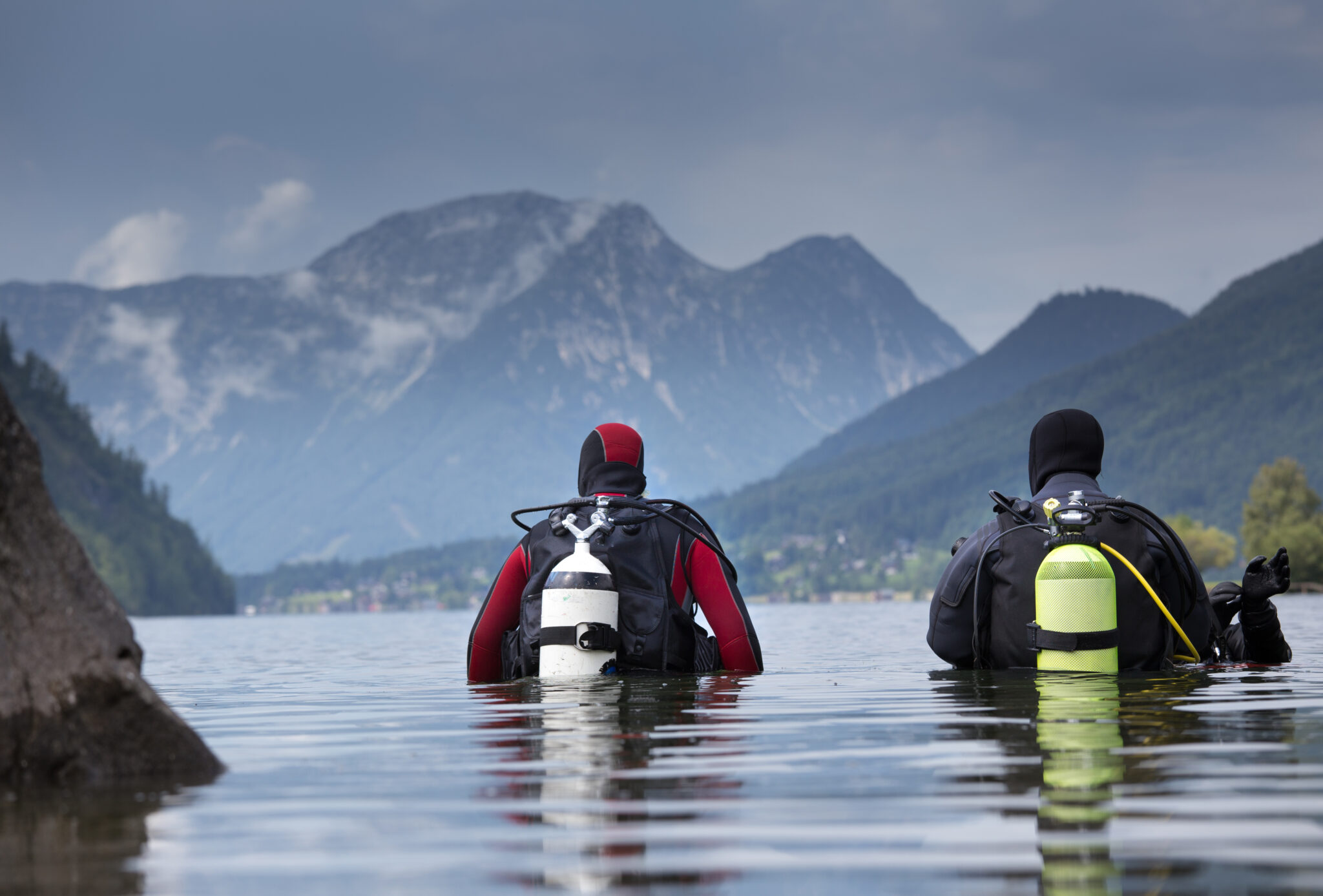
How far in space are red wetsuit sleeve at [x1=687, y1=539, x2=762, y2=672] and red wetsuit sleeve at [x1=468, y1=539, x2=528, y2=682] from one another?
1.27 metres

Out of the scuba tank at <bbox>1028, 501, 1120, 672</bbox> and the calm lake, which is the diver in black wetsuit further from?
the calm lake

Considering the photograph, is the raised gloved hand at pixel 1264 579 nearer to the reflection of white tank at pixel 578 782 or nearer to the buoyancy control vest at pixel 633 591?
the buoyancy control vest at pixel 633 591

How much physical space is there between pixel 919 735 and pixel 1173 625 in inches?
164

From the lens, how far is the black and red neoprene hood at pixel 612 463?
11117mm

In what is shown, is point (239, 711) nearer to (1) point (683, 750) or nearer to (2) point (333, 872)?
(1) point (683, 750)

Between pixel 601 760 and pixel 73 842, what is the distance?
2313 mm

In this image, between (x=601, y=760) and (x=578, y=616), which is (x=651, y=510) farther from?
(x=601, y=760)

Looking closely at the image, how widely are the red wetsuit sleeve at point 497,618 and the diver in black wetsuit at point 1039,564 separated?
9.99ft

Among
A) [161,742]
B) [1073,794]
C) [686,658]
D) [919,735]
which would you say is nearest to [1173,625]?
[686,658]

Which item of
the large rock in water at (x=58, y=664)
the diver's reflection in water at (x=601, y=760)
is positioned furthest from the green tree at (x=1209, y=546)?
the large rock in water at (x=58, y=664)

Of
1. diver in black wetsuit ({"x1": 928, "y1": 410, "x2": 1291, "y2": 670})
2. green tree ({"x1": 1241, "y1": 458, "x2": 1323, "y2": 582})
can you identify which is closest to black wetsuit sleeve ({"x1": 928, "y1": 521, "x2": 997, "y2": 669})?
diver in black wetsuit ({"x1": 928, "y1": 410, "x2": 1291, "y2": 670})

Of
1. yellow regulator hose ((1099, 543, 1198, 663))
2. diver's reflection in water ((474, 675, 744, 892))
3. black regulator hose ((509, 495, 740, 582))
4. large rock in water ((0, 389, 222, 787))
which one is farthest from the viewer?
black regulator hose ((509, 495, 740, 582))

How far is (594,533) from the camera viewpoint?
1041cm

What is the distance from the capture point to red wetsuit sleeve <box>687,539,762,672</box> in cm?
1066
